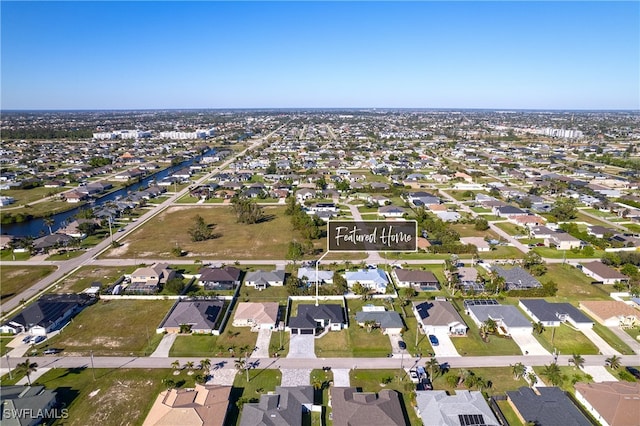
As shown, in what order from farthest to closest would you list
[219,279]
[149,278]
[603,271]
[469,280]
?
1. [603,271]
2. [149,278]
3. [469,280]
4. [219,279]

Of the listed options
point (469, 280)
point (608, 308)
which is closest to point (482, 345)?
point (469, 280)

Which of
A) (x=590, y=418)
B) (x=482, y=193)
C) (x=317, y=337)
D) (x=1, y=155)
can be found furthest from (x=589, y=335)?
(x=1, y=155)

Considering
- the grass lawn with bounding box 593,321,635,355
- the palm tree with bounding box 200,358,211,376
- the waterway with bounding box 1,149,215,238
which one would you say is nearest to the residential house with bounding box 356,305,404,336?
the palm tree with bounding box 200,358,211,376

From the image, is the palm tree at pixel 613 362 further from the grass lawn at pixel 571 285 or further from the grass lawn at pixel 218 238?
the grass lawn at pixel 218 238

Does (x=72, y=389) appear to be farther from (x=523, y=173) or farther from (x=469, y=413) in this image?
(x=523, y=173)

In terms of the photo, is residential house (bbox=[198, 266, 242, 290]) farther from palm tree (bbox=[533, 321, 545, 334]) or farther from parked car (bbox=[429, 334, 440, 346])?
palm tree (bbox=[533, 321, 545, 334])

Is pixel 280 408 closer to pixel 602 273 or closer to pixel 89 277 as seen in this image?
pixel 89 277
